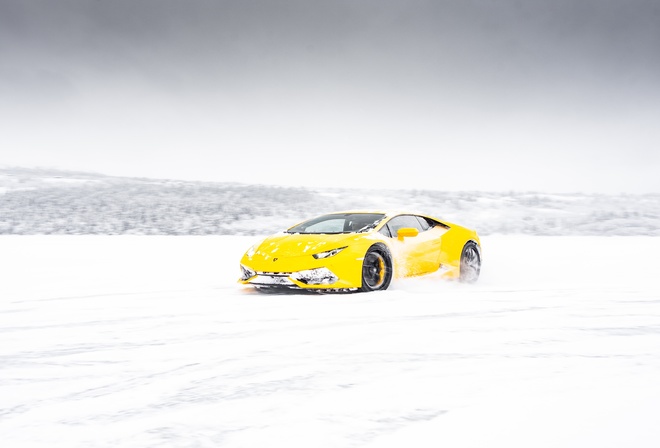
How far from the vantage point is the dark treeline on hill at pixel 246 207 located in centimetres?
2448

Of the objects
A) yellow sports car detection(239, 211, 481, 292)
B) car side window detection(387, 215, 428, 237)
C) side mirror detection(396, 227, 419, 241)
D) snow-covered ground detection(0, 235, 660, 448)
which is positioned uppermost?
car side window detection(387, 215, 428, 237)

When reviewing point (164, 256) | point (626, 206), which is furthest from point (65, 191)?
point (626, 206)

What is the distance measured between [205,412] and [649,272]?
9.35m

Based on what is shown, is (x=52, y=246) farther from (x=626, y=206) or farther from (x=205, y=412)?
(x=626, y=206)

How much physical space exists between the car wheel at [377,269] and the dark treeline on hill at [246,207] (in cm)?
1498

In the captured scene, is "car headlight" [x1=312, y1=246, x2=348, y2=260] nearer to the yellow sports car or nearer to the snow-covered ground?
the yellow sports car

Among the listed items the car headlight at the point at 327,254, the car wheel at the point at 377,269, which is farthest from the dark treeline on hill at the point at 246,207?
the car headlight at the point at 327,254

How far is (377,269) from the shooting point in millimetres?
8484

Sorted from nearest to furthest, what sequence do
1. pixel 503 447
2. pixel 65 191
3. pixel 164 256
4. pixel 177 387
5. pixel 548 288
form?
pixel 503 447
pixel 177 387
pixel 548 288
pixel 164 256
pixel 65 191

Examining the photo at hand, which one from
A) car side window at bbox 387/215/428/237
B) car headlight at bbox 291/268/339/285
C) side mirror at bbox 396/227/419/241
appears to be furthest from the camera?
car side window at bbox 387/215/428/237

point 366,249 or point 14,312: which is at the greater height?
point 366,249

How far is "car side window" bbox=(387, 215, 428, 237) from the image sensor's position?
9.28 m

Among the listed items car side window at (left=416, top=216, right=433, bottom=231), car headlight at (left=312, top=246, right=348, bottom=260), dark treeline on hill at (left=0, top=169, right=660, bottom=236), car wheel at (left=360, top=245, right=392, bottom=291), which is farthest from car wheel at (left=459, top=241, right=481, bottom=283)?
dark treeline on hill at (left=0, top=169, right=660, bottom=236)

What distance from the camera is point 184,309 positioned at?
6.87 meters
